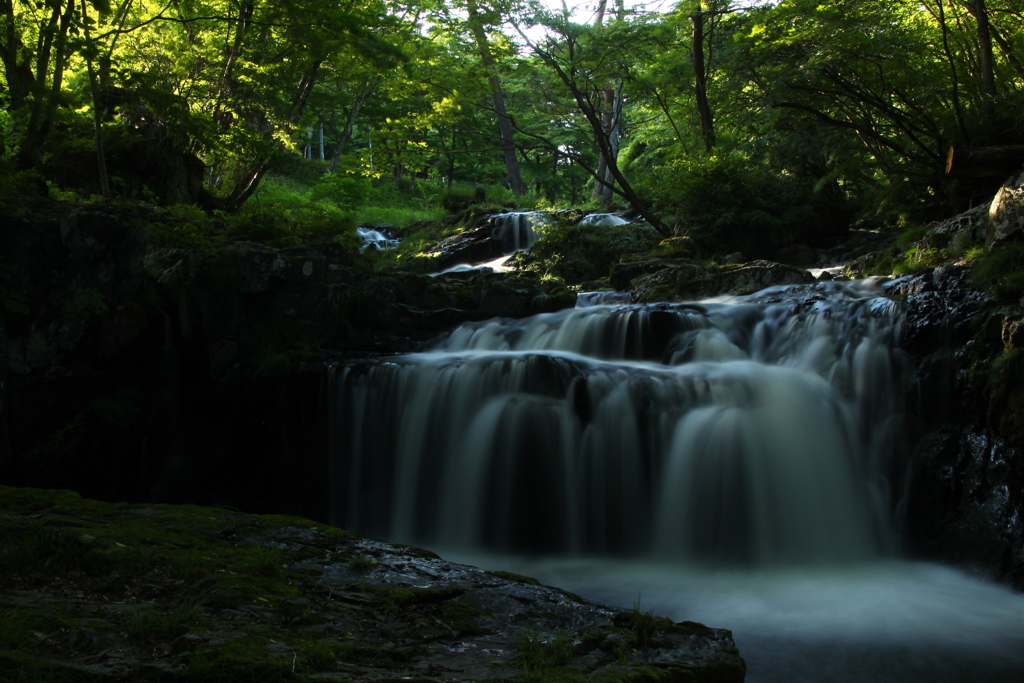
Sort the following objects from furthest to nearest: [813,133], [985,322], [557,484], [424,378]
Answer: [813,133]
[424,378]
[557,484]
[985,322]

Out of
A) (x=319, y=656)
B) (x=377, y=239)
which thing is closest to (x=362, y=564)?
(x=319, y=656)

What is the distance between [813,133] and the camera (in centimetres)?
1354

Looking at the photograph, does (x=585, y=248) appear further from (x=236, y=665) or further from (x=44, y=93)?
(x=236, y=665)

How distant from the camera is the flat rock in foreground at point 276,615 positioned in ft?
7.08

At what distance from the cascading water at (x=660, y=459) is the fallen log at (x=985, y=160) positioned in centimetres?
425

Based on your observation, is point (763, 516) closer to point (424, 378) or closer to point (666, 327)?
point (666, 327)

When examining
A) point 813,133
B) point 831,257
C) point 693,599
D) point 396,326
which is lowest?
point 693,599

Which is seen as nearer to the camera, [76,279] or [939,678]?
[939,678]

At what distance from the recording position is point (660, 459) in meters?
7.02

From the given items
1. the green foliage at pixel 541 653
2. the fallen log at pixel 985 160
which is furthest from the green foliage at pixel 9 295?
the fallen log at pixel 985 160

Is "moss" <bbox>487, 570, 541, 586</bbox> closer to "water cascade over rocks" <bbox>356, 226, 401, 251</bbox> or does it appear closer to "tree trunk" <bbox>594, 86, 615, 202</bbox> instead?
"water cascade over rocks" <bbox>356, 226, 401, 251</bbox>

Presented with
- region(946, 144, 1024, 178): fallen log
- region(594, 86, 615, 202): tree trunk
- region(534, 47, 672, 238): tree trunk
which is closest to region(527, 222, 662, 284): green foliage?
Answer: region(534, 47, 672, 238): tree trunk

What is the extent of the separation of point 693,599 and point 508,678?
3.63 m

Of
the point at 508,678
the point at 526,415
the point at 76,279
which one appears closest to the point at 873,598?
the point at 526,415
